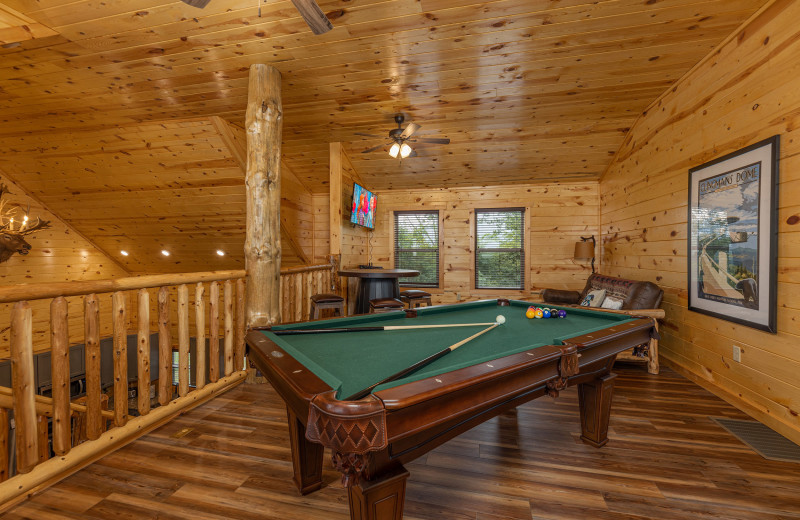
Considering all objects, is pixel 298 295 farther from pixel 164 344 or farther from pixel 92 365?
pixel 92 365

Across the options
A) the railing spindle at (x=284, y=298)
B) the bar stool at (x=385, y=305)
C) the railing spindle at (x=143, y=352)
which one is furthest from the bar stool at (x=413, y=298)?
the railing spindle at (x=143, y=352)

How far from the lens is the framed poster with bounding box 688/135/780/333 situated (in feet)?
7.43

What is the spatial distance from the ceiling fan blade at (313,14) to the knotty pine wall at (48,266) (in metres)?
5.79

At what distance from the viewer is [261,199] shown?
9.45ft

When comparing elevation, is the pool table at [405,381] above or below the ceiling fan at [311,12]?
below

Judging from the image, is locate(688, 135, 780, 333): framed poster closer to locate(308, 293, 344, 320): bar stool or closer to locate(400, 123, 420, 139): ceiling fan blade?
locate(400, 123, 420, 139): ceiling fan blade

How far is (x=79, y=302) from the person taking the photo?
595 centimetres

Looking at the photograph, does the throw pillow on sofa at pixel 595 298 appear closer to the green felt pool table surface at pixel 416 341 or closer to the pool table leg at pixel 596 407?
the green felt pool table surface at pixel 416 341

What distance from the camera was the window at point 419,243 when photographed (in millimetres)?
5965

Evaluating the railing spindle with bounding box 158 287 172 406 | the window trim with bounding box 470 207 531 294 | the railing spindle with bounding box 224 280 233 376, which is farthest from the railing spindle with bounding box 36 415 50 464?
the window trim with bounding box 470 207 531 294

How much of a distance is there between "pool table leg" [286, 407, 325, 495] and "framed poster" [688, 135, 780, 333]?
291cm

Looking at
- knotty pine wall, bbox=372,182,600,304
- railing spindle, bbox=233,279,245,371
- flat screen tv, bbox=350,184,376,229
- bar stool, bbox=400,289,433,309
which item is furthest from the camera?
knotty pine wall, bbox=372,182,600,304

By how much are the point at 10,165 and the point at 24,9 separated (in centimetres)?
397

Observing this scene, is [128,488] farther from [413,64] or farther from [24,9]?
[413,64]
